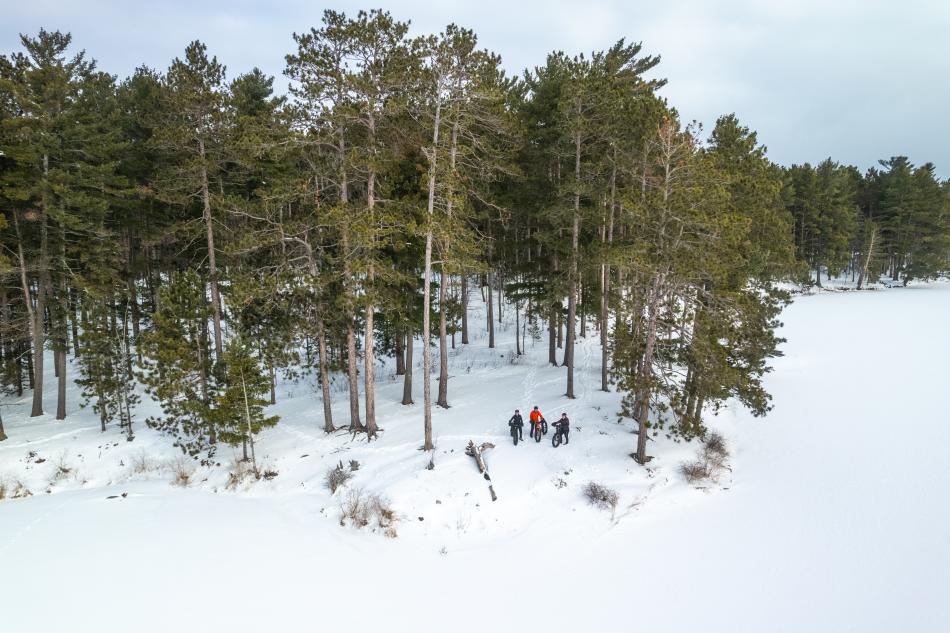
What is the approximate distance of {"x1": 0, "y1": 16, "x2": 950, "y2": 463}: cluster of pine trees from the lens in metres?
13.5

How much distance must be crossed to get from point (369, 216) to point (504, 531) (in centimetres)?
1032

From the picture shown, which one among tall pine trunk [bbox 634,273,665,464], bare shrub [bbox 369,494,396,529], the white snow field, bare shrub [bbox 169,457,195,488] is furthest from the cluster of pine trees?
bare shrub [bbox 369,494,396,529]

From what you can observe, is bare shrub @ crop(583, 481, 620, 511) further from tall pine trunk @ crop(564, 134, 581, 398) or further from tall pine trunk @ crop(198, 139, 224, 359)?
tall pine trunk @ crop(198, 139, 224, 359)

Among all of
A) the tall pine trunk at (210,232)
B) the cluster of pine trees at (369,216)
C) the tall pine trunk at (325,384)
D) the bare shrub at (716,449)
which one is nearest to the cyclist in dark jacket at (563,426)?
the cluster of pine trees at (369,216)

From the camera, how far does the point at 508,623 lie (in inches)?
359

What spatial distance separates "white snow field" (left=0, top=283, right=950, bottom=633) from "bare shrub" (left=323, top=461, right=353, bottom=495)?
28 cm

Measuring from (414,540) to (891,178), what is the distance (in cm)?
6266

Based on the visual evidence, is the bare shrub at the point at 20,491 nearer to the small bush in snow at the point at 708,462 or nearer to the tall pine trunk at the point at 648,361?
the tall pine trunk at the point at 648,361

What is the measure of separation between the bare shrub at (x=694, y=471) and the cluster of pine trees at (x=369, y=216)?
1.38 meters

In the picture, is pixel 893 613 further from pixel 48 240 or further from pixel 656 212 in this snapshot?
pixel 48 240

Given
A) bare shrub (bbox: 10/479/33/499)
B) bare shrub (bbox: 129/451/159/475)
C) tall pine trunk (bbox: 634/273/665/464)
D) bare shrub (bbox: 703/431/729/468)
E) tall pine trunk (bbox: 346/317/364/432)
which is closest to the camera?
tall pine trunk (bbox: 634/273/665/464)

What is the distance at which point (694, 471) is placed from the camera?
13867mm

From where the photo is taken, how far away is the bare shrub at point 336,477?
542 inches

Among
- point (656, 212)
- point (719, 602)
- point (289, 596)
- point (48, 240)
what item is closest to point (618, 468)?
point (719, 602)
